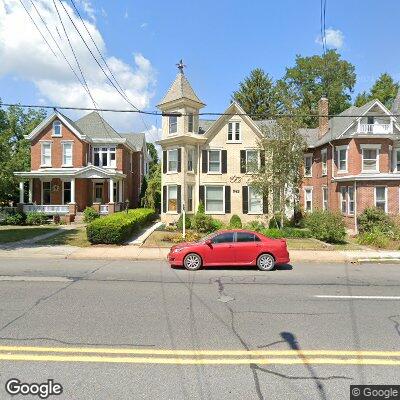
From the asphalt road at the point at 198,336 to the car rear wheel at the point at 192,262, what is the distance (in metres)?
2.07

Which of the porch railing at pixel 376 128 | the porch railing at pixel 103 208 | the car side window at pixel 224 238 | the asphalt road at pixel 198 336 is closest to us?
the asphalt road at pixel 198 336

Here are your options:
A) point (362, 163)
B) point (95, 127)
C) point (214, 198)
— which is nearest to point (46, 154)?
point (95, 127)

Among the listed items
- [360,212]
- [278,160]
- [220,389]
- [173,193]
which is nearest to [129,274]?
[220,389]

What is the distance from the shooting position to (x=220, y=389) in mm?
4461

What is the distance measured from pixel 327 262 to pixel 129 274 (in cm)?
877

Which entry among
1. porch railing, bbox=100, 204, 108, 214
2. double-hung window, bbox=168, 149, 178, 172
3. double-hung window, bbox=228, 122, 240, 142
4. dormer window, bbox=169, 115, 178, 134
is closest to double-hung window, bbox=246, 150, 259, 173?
double-hung window, bbox=228, 122, 240, 142

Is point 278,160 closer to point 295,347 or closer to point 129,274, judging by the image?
point 129,274

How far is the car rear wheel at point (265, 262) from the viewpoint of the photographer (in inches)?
540

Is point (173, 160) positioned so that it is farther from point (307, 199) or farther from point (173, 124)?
point (307, 199)

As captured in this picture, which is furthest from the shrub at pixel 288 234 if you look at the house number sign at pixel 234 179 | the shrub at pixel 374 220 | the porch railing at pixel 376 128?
the porch railing at pixel 376 128

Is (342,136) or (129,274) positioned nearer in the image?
(129,274)

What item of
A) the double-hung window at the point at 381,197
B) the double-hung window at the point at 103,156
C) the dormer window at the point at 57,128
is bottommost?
the double-hung window at the point at 381,197

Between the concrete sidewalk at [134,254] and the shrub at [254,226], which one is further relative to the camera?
the shrub at [254,226]

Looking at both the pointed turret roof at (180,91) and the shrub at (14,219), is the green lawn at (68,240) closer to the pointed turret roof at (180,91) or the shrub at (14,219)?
the shrub at (14,219)
